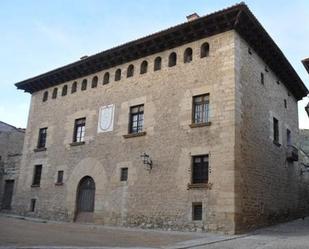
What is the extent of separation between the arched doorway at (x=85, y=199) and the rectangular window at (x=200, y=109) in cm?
651

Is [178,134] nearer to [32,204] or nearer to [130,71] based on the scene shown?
[130,71]

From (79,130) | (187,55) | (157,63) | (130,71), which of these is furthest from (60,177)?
(187,55)

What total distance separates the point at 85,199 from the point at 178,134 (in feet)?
20.9

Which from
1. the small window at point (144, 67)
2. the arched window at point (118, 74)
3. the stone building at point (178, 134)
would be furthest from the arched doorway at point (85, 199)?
the small window at point (144, 67)

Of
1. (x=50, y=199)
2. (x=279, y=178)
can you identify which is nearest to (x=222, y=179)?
(x=279, y=178)

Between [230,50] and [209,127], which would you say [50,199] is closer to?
[209,127]

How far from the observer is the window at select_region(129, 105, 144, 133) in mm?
18688

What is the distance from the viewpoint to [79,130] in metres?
21.5

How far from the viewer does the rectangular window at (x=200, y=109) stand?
1653cm

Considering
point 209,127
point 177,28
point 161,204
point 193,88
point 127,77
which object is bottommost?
point 161,204

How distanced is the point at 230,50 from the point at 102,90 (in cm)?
745

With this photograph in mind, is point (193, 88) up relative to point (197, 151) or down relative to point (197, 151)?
up

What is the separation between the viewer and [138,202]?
A: 1738cm

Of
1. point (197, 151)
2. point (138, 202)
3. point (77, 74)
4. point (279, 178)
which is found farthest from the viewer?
point (77, 74)
